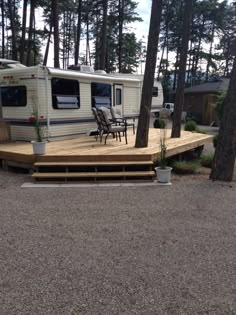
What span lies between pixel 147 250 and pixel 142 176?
2929mm

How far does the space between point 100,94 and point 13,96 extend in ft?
8.75

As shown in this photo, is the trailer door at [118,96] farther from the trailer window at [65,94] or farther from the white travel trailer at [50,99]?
the trailer window at [65,94]

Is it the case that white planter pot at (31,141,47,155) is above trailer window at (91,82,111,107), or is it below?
below

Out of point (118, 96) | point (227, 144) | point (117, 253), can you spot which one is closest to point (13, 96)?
point (118, 96)

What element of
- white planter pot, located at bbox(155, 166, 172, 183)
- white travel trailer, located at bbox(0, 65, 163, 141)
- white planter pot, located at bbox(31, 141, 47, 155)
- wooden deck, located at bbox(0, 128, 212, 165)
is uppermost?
white travel trailer, located at bbox(0, 65, 163, 141)

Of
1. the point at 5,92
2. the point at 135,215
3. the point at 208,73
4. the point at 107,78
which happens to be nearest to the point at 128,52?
the point at 208,73

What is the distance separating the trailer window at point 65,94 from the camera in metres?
8.07

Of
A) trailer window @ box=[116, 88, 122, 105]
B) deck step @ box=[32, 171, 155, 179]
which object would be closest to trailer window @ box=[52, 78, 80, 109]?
trailer window @ box=[116, 88, 122, 105]

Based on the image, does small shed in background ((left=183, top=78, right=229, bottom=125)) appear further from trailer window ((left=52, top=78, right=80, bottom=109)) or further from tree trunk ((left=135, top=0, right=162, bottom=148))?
tree trunk ((left=135, top=0, right=162, bottom=148))

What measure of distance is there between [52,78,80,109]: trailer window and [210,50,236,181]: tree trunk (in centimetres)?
Answer: 408

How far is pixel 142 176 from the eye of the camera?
19.8 feet

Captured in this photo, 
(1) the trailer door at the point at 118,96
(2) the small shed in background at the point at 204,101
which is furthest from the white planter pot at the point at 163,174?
(2) the small shed in background at the point at 204,101

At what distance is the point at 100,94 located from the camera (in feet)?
Answer: 32.2

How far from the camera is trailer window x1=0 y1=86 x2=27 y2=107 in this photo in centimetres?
798
